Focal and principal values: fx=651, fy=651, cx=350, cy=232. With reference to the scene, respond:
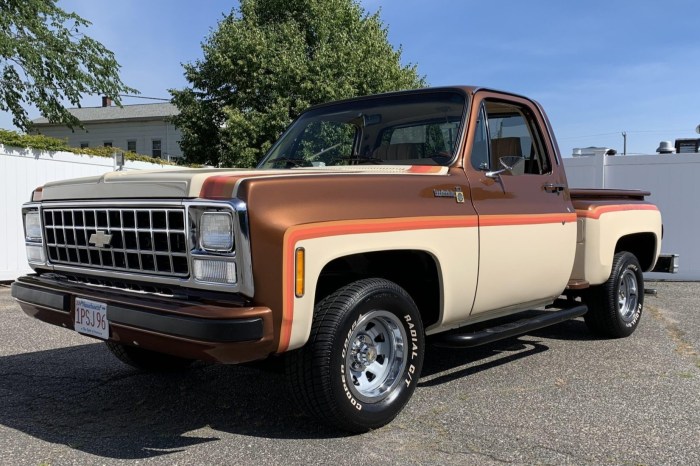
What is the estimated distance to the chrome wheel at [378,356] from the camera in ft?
11.6

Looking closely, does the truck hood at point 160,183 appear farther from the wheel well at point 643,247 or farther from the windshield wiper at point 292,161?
the wheel well at point 643,247

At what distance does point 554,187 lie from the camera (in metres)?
5.00

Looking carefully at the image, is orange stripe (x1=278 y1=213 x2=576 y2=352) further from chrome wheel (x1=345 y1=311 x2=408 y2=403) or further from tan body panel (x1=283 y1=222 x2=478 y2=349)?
chrome wheel (x1=345 y1=311 x2=408 y2=403)

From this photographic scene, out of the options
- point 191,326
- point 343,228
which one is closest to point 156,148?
point 343,228

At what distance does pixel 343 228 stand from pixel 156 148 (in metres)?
44.7

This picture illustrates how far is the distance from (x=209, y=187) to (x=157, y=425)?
5.02 feet

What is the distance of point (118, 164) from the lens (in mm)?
11633

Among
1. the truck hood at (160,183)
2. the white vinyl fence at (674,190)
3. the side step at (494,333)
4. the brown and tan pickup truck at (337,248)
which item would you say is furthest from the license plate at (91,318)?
the white vinyl fence at (674,190)

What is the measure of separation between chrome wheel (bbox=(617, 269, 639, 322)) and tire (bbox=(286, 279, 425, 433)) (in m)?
3.20

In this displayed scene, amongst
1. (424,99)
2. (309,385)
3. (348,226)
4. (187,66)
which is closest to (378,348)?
(309,385)

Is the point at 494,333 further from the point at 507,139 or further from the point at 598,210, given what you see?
the point at 598,210

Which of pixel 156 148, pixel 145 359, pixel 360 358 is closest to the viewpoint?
pixel 360 358

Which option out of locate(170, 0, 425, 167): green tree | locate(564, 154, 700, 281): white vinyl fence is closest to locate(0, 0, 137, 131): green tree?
locate(170, 0, 425, 167): green tree

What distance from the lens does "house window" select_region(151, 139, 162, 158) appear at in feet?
148
